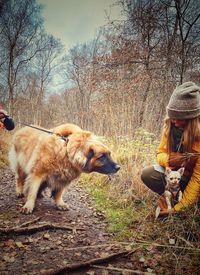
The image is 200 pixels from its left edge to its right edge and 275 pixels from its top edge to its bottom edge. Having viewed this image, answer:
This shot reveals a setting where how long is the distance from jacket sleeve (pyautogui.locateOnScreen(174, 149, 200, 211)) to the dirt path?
2.74 feet

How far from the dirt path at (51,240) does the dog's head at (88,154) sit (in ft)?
2.51

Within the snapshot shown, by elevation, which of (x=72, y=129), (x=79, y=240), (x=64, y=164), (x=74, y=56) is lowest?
(x=79, y=240)

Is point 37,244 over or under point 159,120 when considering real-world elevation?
under

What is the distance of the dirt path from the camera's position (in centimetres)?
221

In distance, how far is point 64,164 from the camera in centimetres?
Result: 360

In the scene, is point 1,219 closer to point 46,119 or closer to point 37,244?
point 37,244

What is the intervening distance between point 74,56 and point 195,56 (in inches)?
491

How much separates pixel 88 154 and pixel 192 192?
1.51 meters

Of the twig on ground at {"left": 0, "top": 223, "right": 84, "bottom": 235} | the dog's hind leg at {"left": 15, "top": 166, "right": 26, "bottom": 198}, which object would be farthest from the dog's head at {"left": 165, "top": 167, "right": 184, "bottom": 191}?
the dog's hind leg at {"left": 15, "top": 166, "right": 26, "bottom": 198}

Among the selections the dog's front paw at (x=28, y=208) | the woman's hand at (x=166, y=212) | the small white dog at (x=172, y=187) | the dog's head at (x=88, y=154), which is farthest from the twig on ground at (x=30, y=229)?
the small white dog at (x=172, y=187)

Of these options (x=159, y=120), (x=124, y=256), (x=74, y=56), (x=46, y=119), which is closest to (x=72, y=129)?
(x=124, y=256)

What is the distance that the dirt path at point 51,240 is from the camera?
221 centimetres

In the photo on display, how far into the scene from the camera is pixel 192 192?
2.70 m

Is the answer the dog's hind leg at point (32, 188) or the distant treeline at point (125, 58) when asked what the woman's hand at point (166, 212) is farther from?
the distant treeline at point (125, 58)
